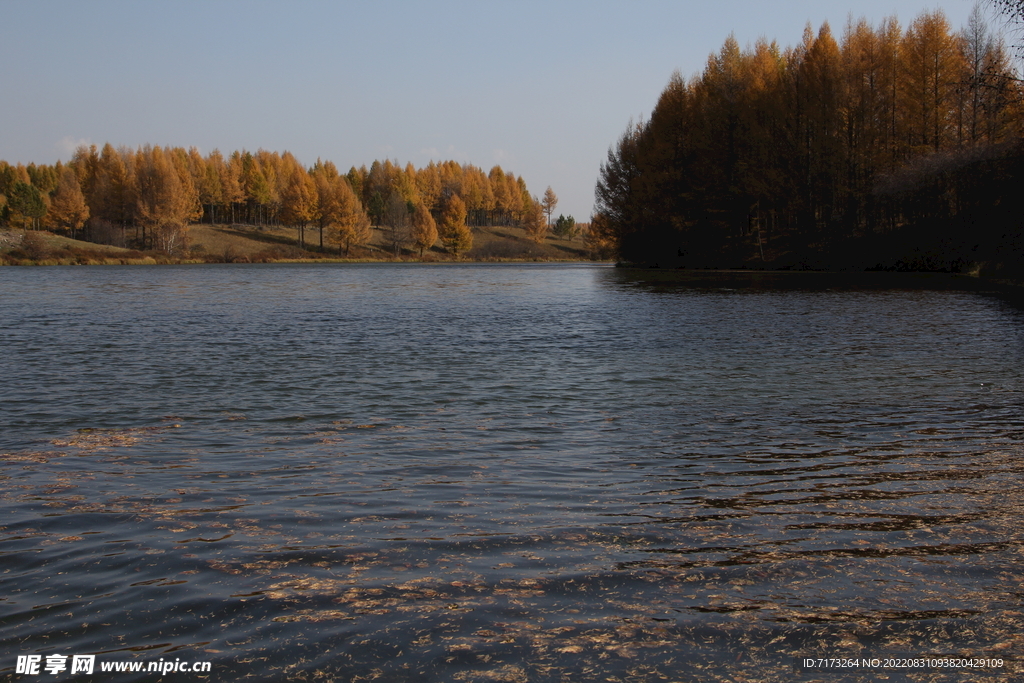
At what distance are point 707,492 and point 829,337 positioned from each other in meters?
13.9

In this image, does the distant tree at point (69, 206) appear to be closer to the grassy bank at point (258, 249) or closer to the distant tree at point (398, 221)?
the grassy bank at point (258, 249)

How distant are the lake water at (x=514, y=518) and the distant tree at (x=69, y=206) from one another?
106743 mm

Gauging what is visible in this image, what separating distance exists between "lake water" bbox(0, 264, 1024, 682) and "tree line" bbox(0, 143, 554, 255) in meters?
97.0

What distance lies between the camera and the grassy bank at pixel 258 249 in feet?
279

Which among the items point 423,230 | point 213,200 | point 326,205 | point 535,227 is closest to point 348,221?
point 326,205

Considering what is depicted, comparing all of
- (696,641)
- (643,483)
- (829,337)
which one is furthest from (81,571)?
(829,337)

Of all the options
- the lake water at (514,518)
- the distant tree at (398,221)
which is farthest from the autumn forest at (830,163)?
the distant tree at (398,221)

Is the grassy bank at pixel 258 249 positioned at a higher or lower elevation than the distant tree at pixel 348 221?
lower

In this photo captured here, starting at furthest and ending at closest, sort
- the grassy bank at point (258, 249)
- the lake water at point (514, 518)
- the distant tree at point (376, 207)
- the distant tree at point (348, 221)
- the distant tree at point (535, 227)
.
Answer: the distant tree at point (535, 227) < the distant tree at point (376, 207) < the distant tree at point (348, 221) < the grassy bank at point (258, 249) < the lake water at point (514, 518)

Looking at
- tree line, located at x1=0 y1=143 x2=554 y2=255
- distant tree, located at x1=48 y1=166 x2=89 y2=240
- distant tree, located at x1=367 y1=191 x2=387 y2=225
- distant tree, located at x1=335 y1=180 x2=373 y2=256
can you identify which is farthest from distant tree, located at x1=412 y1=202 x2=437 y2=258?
distant tree, located at x1=48 y1=166 x2=89 y2=240

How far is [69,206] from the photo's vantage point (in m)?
106

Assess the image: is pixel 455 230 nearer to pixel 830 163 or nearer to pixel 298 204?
pixel 298 204

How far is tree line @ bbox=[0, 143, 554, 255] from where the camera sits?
10388cm

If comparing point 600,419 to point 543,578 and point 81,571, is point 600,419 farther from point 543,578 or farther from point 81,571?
point 81,571
